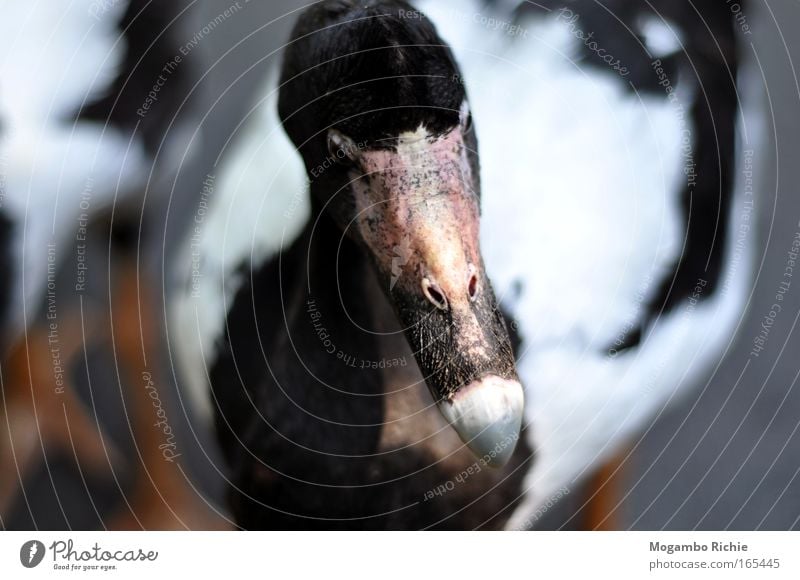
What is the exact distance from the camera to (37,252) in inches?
30.6

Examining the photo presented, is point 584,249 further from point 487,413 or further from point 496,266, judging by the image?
point 487,413

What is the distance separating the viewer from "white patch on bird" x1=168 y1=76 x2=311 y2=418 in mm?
783

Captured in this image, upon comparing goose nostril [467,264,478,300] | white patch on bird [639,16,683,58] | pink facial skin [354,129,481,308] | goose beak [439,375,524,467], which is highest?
white patch on bird [639,16,683,58]

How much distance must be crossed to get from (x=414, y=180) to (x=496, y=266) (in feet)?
0.44

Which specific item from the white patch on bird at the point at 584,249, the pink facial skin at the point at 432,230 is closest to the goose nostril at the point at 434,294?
the pink facial skin at the point at 432,230

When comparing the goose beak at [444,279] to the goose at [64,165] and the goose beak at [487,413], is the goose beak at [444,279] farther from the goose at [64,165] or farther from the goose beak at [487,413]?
the goose at [64,165]

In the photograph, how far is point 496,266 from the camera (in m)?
0.79

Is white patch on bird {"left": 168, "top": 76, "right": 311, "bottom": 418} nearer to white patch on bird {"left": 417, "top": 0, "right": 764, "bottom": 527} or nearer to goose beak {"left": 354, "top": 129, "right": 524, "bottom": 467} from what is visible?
goose beak {"left": 354, "top": 129, "right": 524, "bottom": 467}

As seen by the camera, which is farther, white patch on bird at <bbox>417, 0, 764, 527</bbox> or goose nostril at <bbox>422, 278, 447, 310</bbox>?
white patch on bird at <bbox>417, 0, 764, 527</bbox>
